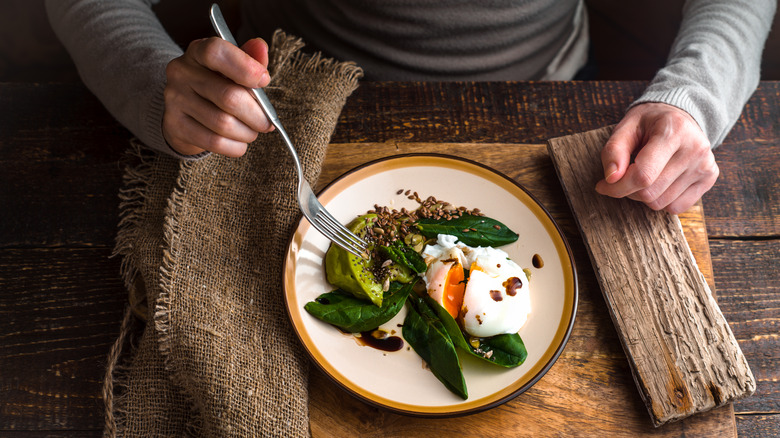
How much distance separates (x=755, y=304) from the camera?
4.44ft

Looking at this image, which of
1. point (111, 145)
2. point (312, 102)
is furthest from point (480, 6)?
point (111, 145)

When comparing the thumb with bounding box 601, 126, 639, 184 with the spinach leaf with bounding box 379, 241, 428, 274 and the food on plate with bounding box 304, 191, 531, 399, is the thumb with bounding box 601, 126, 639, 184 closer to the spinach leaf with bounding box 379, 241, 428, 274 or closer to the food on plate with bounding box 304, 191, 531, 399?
the food on plate with bounding box 304, 191, 531, 399

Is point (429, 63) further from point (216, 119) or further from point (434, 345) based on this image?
point (434, 345)

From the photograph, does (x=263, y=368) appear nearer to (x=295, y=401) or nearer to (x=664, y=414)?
(x=295, y=401)

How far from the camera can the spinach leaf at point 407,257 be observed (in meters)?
1.27

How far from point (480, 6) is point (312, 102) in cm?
60

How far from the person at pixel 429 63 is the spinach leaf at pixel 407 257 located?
0.42 meters

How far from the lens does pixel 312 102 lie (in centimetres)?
149

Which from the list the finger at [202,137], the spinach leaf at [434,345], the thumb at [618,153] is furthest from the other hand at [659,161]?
the finger at [202,137]

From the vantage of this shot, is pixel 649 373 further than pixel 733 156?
No

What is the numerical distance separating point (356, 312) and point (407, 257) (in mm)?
191

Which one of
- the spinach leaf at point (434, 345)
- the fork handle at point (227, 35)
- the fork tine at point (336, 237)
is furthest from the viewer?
the fork tine at point (336, 237)

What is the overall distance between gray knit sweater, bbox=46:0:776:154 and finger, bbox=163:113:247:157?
5.3 inches

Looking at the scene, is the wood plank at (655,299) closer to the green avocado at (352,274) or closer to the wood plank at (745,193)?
the wood plank at (745,193)
